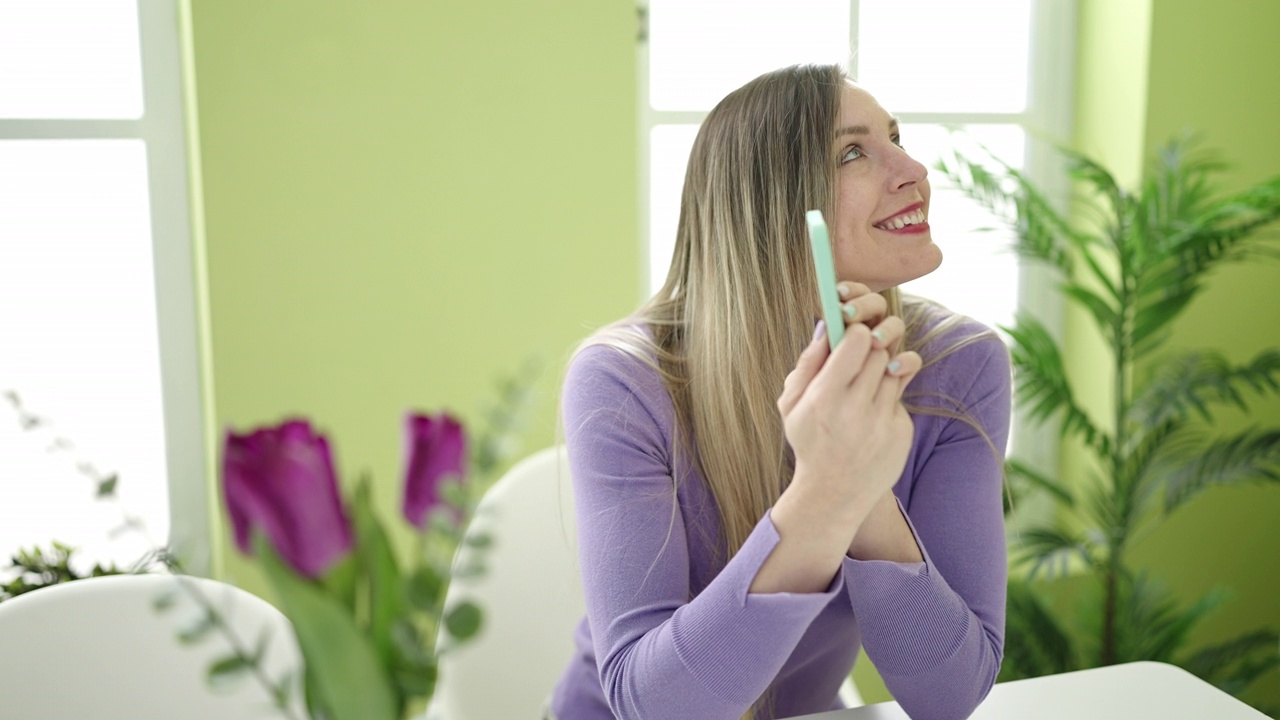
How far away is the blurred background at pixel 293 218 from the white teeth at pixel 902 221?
69 cm

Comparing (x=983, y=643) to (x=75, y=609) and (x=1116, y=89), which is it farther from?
(x=1116, y=89)

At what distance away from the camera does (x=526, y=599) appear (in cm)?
146

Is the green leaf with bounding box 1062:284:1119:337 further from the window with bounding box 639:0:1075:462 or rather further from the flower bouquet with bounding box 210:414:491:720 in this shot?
the flower bouquet with bounding box 210:414:491:720

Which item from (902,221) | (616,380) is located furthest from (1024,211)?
(616,380)

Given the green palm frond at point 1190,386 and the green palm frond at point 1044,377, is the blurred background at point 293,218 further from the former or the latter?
the green palm frond at point 1190,386

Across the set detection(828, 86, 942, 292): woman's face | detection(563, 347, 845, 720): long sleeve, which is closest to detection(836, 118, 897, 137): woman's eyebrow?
detection(828, 86, 942, 292): woman's face

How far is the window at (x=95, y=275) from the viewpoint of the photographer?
182 centimetres

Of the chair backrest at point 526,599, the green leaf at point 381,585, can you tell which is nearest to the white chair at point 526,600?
the chair backrest at point 526,599

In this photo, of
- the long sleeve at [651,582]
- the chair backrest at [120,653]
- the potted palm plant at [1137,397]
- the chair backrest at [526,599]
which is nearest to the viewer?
the long sleeve at [651,582]

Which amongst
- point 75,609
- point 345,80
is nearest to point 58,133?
point 345,80

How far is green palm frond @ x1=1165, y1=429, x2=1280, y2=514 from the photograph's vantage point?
6.88 feet

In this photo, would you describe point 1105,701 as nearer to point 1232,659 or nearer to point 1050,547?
point 1050,547

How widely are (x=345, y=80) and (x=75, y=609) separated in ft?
3.47

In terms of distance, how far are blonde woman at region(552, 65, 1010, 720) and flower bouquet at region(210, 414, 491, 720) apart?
1.65 feet
